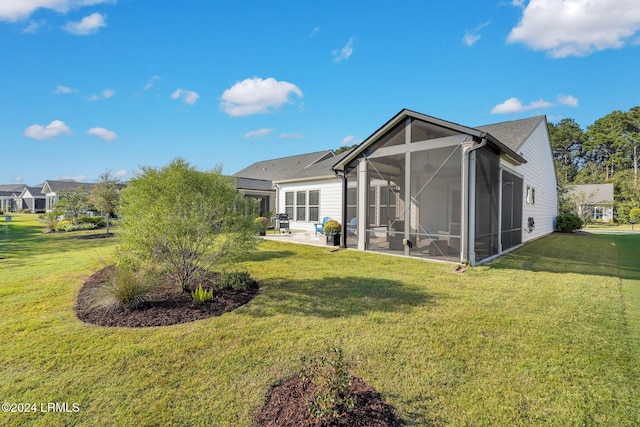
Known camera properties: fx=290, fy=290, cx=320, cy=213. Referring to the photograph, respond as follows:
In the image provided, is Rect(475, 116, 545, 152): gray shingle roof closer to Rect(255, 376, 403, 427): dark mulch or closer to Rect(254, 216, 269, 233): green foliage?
Rect(254, 216, 269, 233): green foliage

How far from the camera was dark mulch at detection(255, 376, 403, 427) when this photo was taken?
2.13 metres

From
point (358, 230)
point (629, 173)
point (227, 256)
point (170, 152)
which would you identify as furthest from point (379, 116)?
point (629, 173)

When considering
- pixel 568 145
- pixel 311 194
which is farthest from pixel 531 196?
pixel 568 145

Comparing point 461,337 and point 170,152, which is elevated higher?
→ point 170,152

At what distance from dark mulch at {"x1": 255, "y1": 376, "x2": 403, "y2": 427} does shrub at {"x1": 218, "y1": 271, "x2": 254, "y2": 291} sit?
3.18 meters

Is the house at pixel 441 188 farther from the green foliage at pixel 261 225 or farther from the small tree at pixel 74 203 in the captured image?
the small tree at pixel 74 203

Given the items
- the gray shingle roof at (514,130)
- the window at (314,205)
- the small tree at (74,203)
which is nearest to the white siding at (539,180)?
the gray shingle roof at (514,130)

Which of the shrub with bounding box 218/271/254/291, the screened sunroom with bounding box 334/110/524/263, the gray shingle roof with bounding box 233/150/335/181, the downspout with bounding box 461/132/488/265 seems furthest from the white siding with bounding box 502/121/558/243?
the shrub with bounding box 218/271/254/291

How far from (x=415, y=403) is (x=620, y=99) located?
195 feet

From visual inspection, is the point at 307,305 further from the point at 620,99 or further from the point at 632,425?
the point at 620,99

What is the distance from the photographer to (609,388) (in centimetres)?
262

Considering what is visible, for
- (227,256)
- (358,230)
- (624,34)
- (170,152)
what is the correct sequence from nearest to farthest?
(227,256) < (170,152) < (358,230) < (624,34)

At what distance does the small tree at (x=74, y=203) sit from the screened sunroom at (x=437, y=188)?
17295 mm

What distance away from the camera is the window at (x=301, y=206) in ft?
53.3
